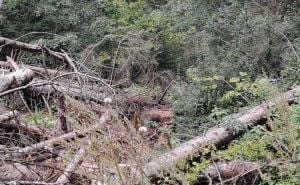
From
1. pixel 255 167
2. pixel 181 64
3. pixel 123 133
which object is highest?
pixel 123 133

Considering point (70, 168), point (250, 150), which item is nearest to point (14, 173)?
point (70, 168)

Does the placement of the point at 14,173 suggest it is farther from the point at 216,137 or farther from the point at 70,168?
the point at 216,137

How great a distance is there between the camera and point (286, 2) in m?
10.9

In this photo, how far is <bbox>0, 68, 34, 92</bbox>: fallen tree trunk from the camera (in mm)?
4965

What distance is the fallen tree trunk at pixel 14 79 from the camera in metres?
4.96

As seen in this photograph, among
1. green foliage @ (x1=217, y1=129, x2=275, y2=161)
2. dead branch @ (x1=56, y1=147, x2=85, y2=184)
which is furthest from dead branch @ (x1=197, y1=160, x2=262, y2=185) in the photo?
dead branch @ (x1=56, y1=147, x2=85, y2=184)

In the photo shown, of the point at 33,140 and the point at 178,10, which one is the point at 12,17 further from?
the point at 33,140

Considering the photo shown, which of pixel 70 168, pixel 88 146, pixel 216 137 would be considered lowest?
pixel 216 137

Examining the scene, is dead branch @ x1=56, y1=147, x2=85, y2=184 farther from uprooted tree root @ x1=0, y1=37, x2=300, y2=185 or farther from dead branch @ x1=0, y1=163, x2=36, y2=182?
dead branch @ x1=0, y1=163, x2=36, y2=182

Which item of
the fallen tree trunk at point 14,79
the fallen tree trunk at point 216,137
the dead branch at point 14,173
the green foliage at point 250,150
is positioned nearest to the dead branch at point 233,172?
the green foliage at point 250,150

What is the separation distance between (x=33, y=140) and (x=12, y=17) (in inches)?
366

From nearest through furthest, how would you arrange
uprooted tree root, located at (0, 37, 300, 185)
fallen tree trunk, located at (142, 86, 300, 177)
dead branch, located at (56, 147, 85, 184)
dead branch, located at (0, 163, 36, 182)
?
uprooted tree root, located at (0, 37, 300, 185)
dead branch, located at (56, 147, 85, 184)
dead branch, located at (0, 163, 36, 182)
fallen tree trunk, located at (142, 86, 300, 177)

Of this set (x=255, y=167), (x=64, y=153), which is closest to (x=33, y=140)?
(x=64, y=153)

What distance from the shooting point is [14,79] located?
5.07 metres
